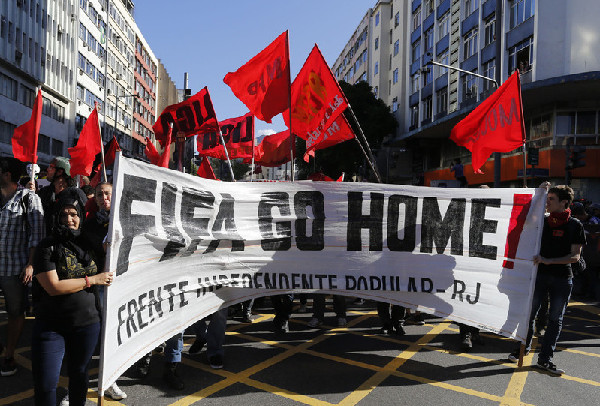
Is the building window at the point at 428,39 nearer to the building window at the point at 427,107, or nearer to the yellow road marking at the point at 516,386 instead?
the building window at the point at 427,107

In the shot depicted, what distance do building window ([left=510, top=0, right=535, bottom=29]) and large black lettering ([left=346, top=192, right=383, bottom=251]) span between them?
75.5ft

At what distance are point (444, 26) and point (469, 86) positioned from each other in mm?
7290

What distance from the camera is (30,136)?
6.91 metres

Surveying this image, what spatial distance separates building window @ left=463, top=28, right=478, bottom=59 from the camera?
29.9 metres

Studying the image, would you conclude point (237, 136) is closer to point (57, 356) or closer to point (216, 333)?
point (216, 333)

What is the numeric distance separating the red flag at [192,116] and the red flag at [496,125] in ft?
12.7

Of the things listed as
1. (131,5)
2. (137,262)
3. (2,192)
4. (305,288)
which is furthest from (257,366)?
(131,5)

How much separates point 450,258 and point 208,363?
275 cm

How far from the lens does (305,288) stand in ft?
15.7

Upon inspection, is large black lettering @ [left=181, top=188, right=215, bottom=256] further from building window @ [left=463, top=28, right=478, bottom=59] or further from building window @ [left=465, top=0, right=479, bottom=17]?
building window @ [left=465, top=0, right=479, bottom=17]

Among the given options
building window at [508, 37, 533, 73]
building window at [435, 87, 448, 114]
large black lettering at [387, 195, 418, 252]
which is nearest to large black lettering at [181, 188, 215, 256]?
large black lettering at [387, 195, 418, 252]

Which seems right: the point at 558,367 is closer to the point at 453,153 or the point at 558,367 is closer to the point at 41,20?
the point at 453,153

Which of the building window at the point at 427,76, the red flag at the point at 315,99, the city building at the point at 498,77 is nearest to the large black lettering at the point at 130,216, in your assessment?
the red flag at the point at 315,99

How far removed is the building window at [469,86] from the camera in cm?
2914
